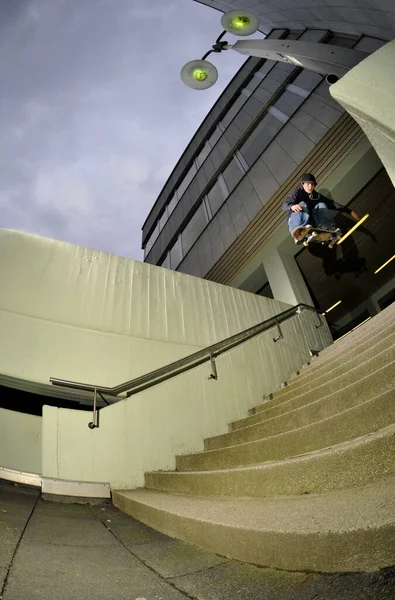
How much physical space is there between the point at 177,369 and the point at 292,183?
594cm

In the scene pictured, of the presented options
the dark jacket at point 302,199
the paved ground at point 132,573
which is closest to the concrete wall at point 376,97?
the paved ground at point 132,573

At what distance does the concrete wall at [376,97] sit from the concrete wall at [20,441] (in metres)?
5.29

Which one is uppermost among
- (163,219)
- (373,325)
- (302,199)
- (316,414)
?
(163,219)

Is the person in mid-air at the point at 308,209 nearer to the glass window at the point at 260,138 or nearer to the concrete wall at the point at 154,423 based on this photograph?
the concrete wall at the point at 154,423

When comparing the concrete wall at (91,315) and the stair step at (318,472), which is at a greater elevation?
the concrete wall at (91,315)

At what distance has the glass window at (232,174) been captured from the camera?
31.5 feet

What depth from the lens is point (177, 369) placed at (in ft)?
14.7

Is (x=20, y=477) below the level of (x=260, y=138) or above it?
below

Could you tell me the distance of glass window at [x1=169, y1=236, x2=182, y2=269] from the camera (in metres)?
11.7

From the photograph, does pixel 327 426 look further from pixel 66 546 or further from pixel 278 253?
pixel 278 253

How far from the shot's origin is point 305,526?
1.09m

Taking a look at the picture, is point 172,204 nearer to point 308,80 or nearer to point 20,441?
point 308,80

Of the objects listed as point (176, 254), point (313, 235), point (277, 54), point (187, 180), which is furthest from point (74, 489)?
point (187, 180)

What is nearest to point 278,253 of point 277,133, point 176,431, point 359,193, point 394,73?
point 359,193
